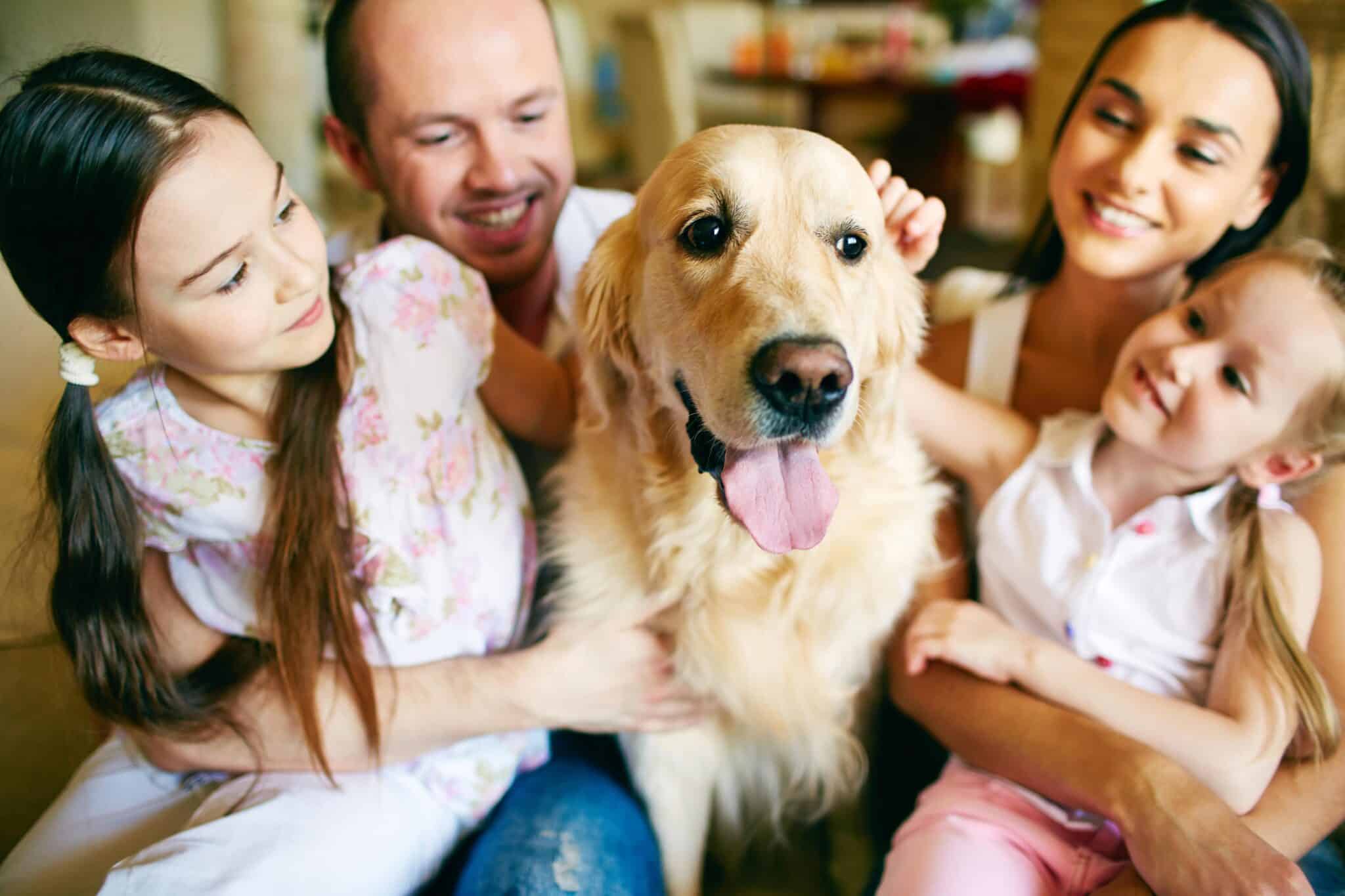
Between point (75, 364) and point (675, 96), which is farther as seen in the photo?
point (675, 96)

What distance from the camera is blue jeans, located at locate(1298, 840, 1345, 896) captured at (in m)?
1.13

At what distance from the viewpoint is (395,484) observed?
1.22 meters

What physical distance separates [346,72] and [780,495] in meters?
1.11

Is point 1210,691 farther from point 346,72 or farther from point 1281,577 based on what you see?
point 346,72

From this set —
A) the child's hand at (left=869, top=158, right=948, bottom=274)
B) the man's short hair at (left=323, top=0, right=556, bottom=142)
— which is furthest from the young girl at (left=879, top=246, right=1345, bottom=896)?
the man's short hair at (left=323, top=0, right=556, bottom=142)

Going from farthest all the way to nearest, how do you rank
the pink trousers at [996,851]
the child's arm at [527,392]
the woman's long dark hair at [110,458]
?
the child's arm at [527,392] < the pink trousers at [996,851] < the woman's long dark hair at [110,458]

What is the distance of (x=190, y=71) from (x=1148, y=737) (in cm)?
150

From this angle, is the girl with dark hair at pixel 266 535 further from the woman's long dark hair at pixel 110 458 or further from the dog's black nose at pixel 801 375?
the dog's black nose at pixel 801 375

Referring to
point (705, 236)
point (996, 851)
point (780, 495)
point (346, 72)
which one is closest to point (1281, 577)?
point (996, 851)

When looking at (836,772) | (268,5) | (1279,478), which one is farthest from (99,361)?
(268,5)

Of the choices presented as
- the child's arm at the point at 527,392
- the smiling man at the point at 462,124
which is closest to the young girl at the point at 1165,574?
the child's arm at the point at 527,392

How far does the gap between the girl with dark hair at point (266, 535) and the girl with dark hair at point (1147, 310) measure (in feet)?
1.69

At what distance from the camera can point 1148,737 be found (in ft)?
3.80

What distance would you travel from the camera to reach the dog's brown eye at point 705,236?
114 cm
